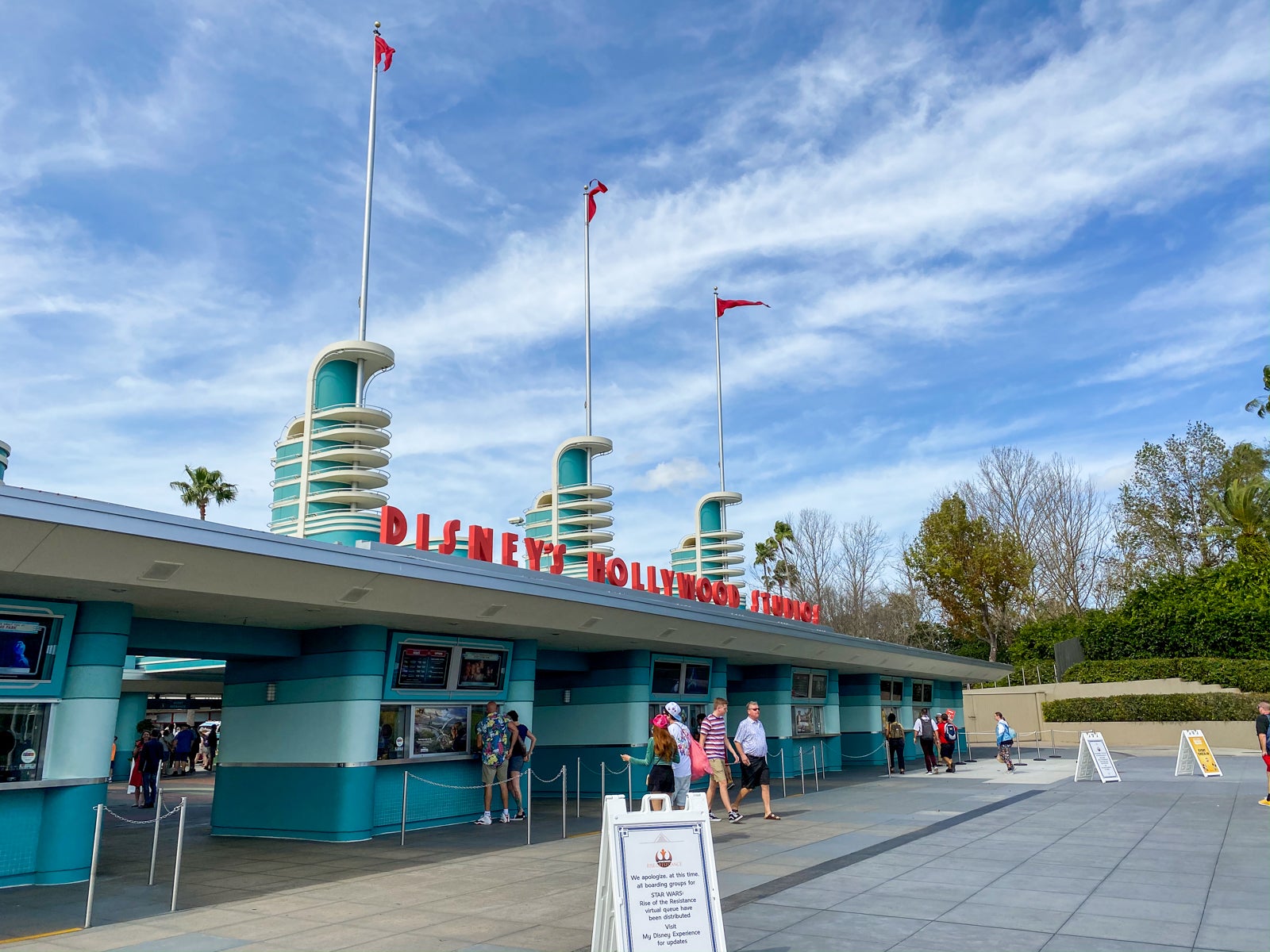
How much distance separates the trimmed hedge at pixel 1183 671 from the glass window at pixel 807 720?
18683 mm

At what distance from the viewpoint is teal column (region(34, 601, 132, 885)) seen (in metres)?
10.4

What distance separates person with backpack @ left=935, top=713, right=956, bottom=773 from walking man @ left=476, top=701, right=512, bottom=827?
14308 millimetres

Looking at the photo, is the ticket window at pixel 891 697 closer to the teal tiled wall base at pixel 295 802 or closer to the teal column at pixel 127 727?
the teal tiled wall base at pixel 295 802

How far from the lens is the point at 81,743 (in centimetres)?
1055

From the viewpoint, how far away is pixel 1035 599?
53344 mm

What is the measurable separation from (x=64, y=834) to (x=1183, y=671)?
38.5 metres

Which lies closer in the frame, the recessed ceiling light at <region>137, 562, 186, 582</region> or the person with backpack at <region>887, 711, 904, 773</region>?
the recessed ceiling light at <region>137, 562, 186, 582</region>

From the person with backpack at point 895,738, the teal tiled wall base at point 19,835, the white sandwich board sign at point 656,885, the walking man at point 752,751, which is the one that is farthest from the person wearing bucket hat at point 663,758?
the person with backpack at point 895,738

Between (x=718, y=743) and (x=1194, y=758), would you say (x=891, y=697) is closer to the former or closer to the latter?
(x=1194, y=758)

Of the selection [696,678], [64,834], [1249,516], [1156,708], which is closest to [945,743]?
[696,678]

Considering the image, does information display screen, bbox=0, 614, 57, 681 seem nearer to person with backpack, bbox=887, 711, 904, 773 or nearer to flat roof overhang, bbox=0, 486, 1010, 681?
flat roof overhang, bbox=0, 486, 1010, 681

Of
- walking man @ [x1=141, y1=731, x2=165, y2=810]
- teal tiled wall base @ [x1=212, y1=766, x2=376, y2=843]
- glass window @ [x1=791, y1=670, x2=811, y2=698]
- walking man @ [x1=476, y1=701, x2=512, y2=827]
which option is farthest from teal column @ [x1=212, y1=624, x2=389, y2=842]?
glass window @ [x1=791, y1=670, x2=811, y2=698]

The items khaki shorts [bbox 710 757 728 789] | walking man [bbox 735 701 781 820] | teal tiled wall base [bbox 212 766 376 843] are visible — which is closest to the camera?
teal tiled wall base [bbox 212 766 376 843]

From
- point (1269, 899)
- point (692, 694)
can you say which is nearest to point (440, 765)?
point (692, 694)
